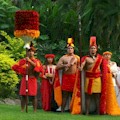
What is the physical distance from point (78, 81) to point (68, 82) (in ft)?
0.86

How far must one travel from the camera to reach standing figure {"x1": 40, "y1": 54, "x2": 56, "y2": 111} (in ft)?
47.9

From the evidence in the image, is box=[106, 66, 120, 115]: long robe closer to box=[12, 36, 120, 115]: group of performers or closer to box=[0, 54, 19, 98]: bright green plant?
box=[12, 36, 120, 115]: group of performers

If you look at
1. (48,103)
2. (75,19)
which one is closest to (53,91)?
(48,103)

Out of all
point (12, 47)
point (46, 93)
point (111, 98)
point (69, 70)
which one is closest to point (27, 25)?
point (69, 70)

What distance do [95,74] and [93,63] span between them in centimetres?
26

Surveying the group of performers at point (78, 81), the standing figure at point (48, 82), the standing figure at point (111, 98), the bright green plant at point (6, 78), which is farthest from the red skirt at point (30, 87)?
the bright green plant at point (6, 78)

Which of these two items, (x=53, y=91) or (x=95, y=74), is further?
(x=53, y=91)

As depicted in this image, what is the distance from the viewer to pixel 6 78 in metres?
18.1

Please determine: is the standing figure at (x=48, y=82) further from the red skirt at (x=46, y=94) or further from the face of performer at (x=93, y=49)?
the face of performer at (x=93, y=49)

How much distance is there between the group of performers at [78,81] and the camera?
13.6m

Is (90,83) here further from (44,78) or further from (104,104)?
(44,78)

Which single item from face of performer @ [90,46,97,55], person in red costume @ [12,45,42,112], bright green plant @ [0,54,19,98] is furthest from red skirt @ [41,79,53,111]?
bright green plant @ [0,54,19,98]

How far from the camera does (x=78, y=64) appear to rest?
1395cm

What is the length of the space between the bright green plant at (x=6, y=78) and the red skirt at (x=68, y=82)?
4.42 metres
